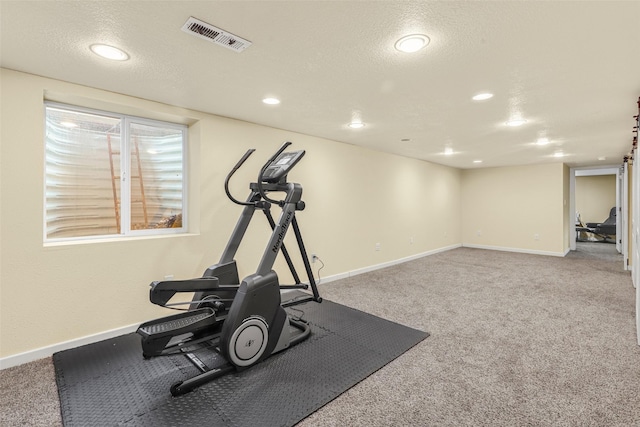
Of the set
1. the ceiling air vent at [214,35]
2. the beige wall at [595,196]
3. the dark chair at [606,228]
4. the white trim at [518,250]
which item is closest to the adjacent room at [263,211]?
the ceiling air vent at [214,35]

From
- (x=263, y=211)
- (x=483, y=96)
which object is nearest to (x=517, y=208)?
(x=483, y=96)

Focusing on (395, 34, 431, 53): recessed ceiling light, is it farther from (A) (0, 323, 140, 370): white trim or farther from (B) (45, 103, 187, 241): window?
(A) (0, 323, 140, 370): white trim

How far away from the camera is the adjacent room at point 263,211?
65.3 inches

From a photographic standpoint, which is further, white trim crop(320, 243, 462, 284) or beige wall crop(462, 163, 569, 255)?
beige wall crop(462, 163, 569, 255)

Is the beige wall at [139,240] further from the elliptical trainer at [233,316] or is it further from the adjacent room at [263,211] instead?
the elliptical trainer at [233,316]

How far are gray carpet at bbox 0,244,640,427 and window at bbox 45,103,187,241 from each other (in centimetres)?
119

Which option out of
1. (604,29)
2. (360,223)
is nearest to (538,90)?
(604,29)

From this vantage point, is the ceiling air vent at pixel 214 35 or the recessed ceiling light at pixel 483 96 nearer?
the ceiling air vent at pixel 214 35

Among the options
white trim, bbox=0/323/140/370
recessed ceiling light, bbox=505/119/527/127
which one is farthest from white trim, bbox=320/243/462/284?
recessed ceiling light, bbox=505/119/527/127

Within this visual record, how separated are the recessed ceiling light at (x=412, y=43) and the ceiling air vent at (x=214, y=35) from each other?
0.89 m

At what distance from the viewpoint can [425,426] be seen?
1.63m

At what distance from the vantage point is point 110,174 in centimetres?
286

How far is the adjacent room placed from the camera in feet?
5.44

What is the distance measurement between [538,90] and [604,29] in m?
0.91
